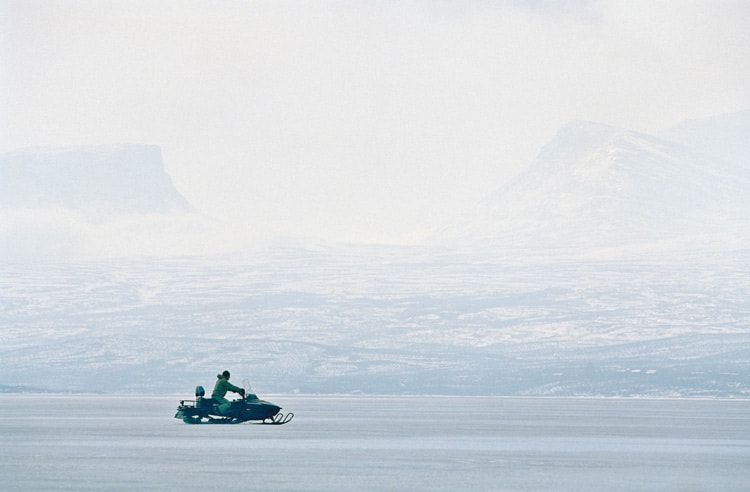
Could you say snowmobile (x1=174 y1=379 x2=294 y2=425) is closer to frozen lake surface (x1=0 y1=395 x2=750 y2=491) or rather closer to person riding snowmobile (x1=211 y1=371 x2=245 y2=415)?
person riding snowmobile (x1=211 y1=371 x2=245 y2=415)

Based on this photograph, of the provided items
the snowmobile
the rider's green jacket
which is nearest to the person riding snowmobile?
the rider's green jacket

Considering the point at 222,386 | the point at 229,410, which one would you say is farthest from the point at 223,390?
the point at 229,410

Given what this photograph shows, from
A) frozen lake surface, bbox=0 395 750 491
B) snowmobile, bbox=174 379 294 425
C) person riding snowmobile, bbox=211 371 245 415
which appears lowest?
frozen lake surface, bbox=0 395 750 491

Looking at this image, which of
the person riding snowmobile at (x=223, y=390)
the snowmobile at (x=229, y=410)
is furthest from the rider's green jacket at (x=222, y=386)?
the snowmobile at (x=229, y=410)

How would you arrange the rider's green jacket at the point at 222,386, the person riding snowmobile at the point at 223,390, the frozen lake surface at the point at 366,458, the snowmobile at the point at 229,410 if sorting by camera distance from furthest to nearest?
the snowmobile at the point at 229,410
the rider's green jacket at the point at 222,386
the person riding snowmobile at the point at 223,390
the frozen lake surface at the point at 366,458

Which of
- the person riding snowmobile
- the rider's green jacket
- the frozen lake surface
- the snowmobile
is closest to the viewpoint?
the frozen lake surface

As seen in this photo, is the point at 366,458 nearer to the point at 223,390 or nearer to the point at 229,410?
the point at 223,390

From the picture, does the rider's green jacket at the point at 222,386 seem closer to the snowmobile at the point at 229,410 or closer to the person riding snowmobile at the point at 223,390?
the person riding snowmobile at the point at 223,390

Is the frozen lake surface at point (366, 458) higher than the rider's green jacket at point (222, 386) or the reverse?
the reverse

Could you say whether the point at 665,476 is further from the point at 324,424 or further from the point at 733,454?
the point at 324,424
